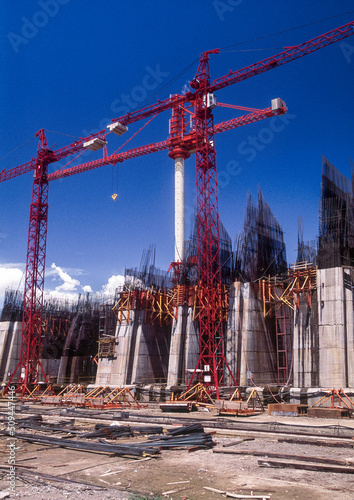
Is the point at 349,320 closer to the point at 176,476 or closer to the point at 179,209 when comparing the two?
the point at 176,476

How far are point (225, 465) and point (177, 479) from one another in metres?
1.82

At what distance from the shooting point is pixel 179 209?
5422 cm

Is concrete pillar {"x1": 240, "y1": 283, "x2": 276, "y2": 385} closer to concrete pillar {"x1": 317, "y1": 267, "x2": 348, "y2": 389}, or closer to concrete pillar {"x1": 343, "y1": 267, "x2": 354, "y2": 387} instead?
concrete pillar {"x1": 317, "y1": 267, "x2": 348, "y2": 389}

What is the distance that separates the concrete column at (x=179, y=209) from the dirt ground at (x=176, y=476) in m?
36.8

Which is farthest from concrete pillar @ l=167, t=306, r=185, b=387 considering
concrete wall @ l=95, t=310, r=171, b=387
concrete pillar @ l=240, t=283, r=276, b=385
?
concrete pillar @ l=240, t=283, r=276, b=385

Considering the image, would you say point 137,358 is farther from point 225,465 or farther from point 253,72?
point 225,465

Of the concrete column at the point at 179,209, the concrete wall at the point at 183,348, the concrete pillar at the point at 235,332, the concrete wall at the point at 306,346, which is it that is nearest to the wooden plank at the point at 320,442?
the concrete wall at the point at 306,346

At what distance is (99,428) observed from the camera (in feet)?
55.8

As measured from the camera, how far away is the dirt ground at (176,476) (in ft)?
28.6

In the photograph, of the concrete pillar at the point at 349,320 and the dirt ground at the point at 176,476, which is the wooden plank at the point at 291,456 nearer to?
the dirt ground at the point at 176,476

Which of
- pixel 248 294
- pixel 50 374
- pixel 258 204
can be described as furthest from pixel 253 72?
pixel 50 374

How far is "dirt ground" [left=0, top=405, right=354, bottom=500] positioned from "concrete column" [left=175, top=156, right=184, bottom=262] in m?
36.8

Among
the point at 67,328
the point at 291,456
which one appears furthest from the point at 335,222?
the point at 67,328

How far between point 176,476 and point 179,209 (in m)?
45.1
